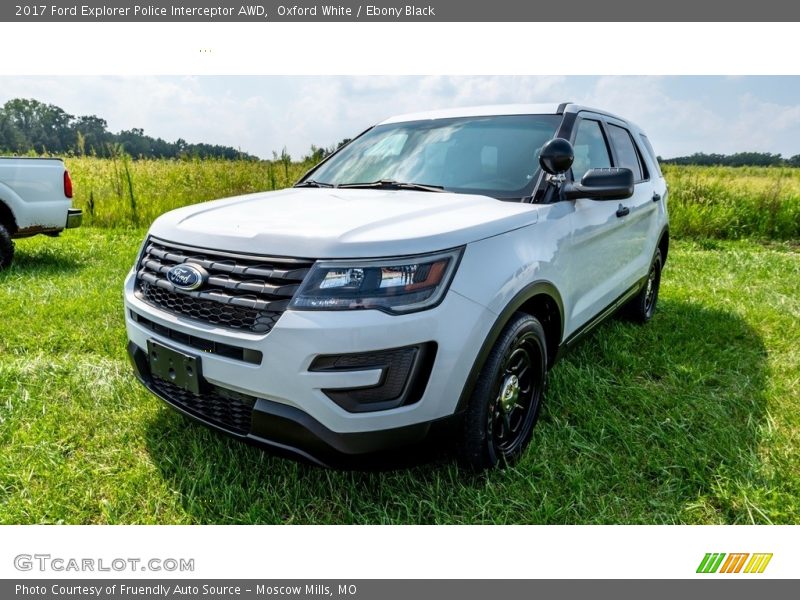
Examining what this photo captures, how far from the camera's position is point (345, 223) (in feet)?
6.65

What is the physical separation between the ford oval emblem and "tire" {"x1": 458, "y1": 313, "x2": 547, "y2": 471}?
1134mm

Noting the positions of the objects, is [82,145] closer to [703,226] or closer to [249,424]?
[249,424]

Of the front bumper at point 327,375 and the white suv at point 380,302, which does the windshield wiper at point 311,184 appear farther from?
the front bumper at point 327,375

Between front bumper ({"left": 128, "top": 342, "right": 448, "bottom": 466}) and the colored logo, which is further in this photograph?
the colored logo

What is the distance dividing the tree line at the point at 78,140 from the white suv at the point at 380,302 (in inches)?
357

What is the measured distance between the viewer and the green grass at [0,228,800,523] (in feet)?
7.24

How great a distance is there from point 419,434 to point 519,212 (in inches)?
41.3

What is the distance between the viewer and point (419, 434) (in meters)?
1.94

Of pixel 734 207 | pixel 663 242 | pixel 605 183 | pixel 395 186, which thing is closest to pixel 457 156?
pixel 395 186

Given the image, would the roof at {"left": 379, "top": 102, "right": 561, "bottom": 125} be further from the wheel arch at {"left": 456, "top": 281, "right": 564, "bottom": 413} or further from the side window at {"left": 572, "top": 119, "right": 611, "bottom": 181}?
the wheel arch at {"left": 456, "top": 281, "right": 564, "bottom": 413}

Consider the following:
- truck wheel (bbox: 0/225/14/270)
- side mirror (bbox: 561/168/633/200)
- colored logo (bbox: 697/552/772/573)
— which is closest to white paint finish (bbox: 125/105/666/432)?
side mirror (bbox: 561/168/633/200)

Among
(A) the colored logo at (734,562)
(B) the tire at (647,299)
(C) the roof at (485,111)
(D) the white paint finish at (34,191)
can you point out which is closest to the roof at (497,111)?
(C) the roof at (485,111)

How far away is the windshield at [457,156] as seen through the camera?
2.74 metres

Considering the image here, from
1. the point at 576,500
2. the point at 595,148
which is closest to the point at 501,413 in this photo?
the point at 576,500
